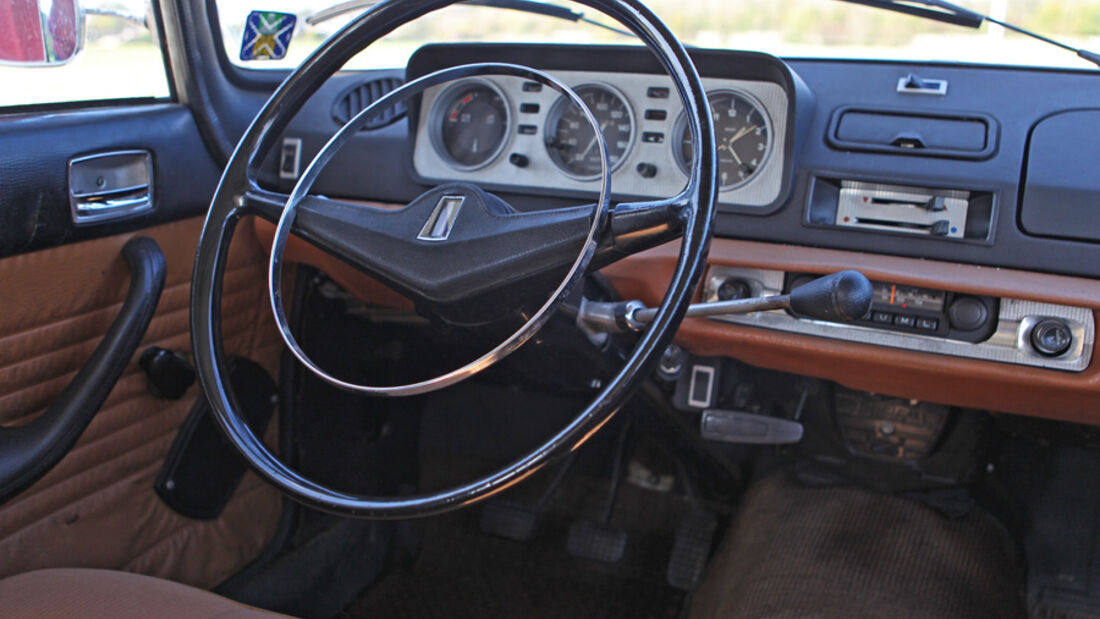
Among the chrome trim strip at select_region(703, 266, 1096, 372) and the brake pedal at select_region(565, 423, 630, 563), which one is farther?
the brake pedal at select_region(565, 423, 630, 563)

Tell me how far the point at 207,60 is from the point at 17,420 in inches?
31.8

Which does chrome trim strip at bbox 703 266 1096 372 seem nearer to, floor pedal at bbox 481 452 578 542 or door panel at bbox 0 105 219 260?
floor pedal at bbox 481 452 578 542

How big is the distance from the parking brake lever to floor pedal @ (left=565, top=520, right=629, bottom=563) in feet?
3.63

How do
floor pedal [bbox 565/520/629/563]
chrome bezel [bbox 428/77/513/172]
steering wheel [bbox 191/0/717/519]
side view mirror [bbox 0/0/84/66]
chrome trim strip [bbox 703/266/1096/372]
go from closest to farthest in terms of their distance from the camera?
steering wheel [bbox 191/0/717/519] < chrome trim strip [bbox 703/266/1096/372] < side view mirror [bbox 0/0/84/66] < chrome bezel [bbox 428/77/513/172] < floor pedal [bbox 565/520/629/563]

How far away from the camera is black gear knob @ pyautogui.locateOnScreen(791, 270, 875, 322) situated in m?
0.96

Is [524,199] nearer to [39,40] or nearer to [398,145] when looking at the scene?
[398,145]

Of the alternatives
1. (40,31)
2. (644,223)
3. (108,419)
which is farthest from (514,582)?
(40,31)

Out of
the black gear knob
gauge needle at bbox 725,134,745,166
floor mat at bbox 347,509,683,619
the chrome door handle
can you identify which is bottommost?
floor mat at bbox 347,509,683,619

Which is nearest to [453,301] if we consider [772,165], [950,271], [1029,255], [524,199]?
[524,199]

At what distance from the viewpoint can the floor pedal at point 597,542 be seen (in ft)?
6.88

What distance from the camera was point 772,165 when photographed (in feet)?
4.81

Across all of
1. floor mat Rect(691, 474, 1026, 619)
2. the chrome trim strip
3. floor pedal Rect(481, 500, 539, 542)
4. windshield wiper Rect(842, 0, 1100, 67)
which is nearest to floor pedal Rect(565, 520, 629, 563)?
floor pedal Rect(481, 500, 539, 542)

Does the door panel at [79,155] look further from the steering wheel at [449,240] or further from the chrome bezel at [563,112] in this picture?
the chrome bezel at [563,112]

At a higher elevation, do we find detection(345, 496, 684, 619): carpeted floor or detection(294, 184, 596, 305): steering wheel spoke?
detection(294, 184, 596, 305): steering wheel spoke
